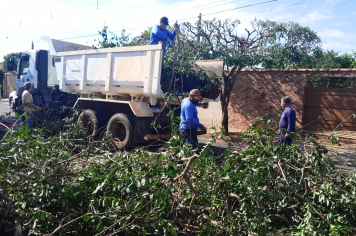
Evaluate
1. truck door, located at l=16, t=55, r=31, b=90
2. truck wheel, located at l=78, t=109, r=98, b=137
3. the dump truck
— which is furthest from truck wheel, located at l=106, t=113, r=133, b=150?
truck door, located at l=16, t=55, r=31, b=90

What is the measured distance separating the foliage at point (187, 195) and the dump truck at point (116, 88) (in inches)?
117

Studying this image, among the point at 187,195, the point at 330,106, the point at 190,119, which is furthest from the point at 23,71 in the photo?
the point at 330,106

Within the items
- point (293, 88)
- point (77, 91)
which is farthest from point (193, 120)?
point (293, 88)

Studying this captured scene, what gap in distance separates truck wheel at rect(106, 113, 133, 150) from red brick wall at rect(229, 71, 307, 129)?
5.66m

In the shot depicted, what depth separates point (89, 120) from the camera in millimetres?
8422

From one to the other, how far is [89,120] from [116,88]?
1.14 meters

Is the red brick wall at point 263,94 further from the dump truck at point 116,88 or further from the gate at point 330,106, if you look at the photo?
the dump truck at point 116,88

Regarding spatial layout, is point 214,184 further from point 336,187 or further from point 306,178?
point 336,187

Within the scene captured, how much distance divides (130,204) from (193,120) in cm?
280

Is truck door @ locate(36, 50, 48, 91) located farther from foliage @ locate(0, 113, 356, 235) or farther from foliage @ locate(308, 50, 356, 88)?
foliage @ locate(308, 50, 356, 88)

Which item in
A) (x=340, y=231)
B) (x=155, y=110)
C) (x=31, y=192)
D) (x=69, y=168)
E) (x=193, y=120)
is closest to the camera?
(x=340, y=231)

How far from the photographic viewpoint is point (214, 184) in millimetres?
3598

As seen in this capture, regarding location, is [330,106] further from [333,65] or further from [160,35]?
[160,35]

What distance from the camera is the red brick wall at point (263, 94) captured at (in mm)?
12047
